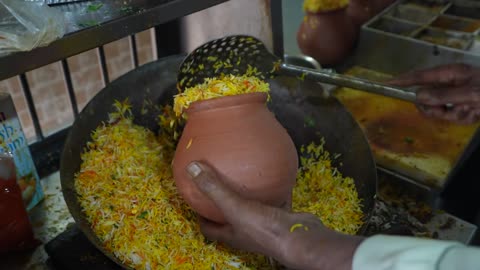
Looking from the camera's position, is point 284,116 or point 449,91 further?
point 284,116

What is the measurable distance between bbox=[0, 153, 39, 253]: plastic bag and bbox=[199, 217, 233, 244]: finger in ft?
2.18

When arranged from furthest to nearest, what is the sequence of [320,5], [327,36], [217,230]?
[327,36]
[320,5]
[217,230]

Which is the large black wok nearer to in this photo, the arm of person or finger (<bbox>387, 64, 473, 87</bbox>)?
finger (<bbox>387, 64, 473, 87</bbox>)

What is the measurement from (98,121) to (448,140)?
1.59 metres

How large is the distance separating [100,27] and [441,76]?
115 centimetres

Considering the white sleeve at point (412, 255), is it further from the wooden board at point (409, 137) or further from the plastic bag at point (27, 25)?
the wooden board at point (409, 137)

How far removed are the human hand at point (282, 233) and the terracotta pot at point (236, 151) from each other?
0.38 feet

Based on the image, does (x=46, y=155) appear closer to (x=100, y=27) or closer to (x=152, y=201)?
(x=152, y=201)

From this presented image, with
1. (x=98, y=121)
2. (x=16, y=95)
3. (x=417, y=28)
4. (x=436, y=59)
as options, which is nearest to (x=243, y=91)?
(x=98, y=121)

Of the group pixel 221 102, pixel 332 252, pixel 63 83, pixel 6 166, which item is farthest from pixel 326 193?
pixel 63 83

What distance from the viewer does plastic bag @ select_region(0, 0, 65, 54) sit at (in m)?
0.93

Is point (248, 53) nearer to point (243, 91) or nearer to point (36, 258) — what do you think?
point (243, 91)

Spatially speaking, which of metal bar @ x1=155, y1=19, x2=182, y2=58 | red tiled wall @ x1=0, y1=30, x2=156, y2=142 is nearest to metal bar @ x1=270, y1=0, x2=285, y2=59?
metal bar @ x1=155, y1=19, x2=182, y2=58

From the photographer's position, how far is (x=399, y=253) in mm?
769
